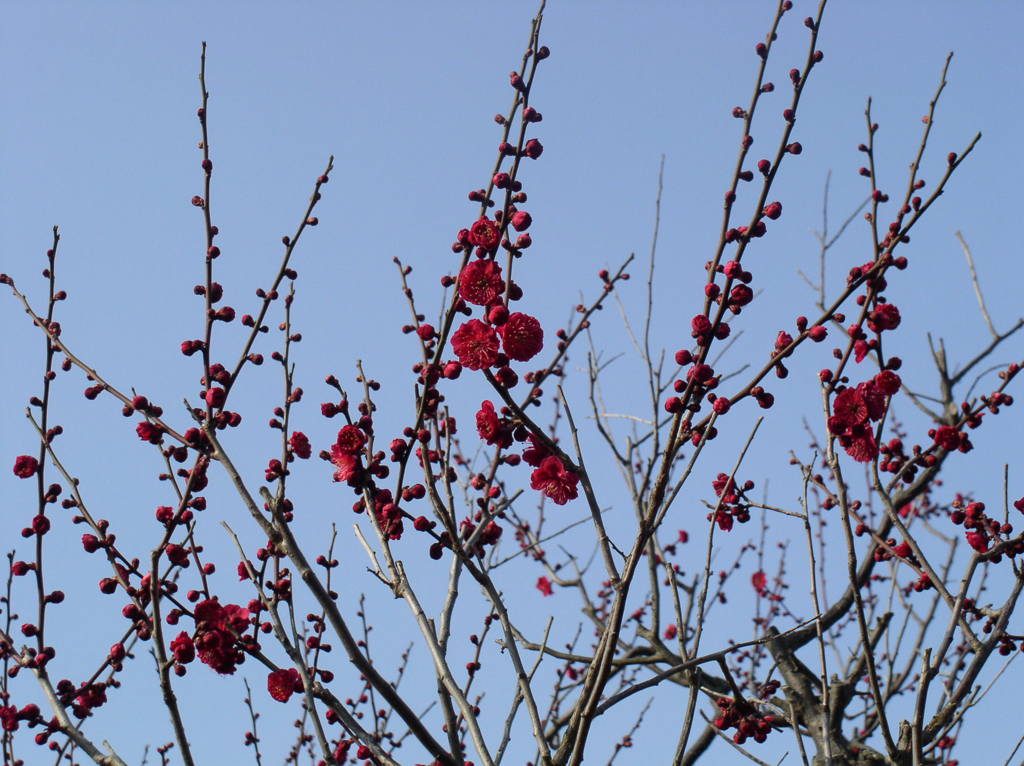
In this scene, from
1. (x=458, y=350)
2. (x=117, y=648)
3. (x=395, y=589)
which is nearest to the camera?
(x=458, y=350)

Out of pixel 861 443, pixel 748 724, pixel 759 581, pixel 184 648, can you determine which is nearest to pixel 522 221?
pixel 861 443

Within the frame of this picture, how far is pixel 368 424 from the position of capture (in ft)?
9.05

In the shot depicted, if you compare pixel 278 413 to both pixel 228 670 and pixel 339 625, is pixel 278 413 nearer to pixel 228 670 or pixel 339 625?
pixel 228 670

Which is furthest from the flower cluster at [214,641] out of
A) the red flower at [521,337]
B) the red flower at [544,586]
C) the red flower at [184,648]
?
the red flower at [544,586]

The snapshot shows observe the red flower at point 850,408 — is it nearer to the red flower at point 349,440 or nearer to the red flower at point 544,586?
the red flower at point 349,440

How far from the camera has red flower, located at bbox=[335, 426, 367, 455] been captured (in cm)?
274

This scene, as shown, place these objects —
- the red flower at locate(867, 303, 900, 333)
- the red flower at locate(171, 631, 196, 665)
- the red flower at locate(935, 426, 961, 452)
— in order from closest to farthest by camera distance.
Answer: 1. the red flower at locate(171, 631, 196, 665)
2. the red flower at locate(867, 303, 900, 333)
3. the red flower at locate(935, 426, 961, 452)

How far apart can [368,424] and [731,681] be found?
4.13 feet

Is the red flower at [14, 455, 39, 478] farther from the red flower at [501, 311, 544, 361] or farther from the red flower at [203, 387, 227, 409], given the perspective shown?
the red flower at [501, 311, 544, 361]

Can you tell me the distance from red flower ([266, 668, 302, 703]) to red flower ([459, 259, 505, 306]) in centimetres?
125

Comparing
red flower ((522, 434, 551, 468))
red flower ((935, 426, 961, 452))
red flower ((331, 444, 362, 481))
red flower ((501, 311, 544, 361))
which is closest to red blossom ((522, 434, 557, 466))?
red flower ((522, 434, 551, 468))

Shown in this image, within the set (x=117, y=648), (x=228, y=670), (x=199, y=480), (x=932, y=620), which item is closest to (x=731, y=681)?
(x=228, y=670)

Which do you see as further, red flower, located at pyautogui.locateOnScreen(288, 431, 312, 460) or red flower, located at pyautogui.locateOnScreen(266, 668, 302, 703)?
red flower, located at pyautogui.locateOnScreen(288, 431, 312, 460)

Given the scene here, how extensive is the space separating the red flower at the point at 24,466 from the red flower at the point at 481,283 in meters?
1.87
